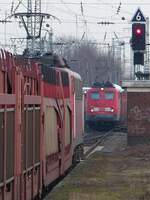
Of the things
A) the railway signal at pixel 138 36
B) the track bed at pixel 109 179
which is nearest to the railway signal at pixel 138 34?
the railway signal at pixel 138 36

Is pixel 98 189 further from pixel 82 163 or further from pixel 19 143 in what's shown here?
Answer: pixel 82 163

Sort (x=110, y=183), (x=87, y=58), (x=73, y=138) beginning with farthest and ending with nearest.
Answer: (x=87, y=58)
(x=73, y=138)
(x=110, y=183)

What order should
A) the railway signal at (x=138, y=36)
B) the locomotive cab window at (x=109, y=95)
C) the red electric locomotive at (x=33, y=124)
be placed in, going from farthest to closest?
the locomotive cab window at (x=109, y=95) < the railway signal at (x=138, y=36) < the red electric locomotive at (x=33, y=124)

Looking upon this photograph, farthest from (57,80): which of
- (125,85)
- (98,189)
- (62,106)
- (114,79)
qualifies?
(114,79)

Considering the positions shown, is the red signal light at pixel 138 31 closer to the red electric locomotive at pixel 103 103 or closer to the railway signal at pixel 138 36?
the railway signal at pixel 138 36

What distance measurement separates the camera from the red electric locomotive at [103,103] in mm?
47000

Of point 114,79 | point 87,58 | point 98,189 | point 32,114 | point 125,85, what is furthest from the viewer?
point 114,79

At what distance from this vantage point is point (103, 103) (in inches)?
1868

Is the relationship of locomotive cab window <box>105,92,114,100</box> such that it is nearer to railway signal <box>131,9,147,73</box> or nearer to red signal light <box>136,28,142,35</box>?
railway signal <box>131,9,147,73</box>

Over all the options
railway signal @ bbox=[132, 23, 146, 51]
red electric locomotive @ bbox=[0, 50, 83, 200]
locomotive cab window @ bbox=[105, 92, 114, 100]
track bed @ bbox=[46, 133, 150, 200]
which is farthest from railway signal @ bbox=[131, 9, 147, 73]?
locomotive cab window @ bbox=[105, 92, 114, 100]

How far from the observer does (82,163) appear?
23.6m

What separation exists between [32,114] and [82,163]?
11460 mm

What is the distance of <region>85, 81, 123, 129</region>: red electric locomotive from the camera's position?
47000 mm

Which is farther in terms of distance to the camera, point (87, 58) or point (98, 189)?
point (87, 58)
